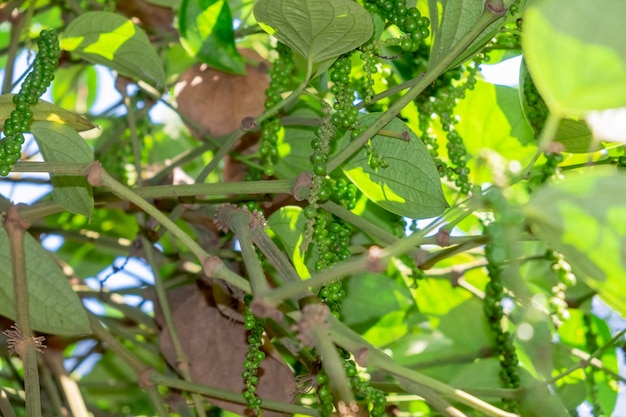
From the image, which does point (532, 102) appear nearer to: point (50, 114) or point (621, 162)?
point (621, 162)

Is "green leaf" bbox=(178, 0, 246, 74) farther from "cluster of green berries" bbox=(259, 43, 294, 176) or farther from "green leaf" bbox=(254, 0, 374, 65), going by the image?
"green leaf" bbox=(254, 0, 374, 65)

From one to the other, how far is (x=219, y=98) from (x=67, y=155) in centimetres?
36

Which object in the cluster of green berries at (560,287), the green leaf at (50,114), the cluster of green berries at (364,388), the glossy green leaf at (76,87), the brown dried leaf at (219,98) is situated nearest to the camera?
the cluster of green berries at (364,388)

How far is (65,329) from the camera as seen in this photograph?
2.36 feet

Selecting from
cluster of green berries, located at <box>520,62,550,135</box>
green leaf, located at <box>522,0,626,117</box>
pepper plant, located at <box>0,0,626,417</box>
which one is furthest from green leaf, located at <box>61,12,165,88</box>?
green leaf, located at <box>522,0,626,117</box>

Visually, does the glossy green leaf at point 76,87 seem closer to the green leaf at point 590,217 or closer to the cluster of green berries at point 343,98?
the cluster of green berries at point 343,98

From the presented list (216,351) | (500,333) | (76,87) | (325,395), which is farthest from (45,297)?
(76,87)

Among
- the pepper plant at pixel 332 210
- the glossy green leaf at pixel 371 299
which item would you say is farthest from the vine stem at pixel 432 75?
the glossy green leaf at pixel 371 299

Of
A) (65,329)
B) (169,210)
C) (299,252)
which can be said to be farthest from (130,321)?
(299,252)

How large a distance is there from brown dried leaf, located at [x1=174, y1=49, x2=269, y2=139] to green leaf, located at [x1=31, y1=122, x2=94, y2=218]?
0.31m

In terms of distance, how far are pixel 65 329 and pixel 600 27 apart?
0.51m

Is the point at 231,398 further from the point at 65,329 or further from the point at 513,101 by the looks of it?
the point at 513,101

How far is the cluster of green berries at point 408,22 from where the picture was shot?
621 millimetres

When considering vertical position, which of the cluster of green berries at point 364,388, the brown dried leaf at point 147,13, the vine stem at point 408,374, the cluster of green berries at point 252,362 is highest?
the brown dried leaf at point 147,13
